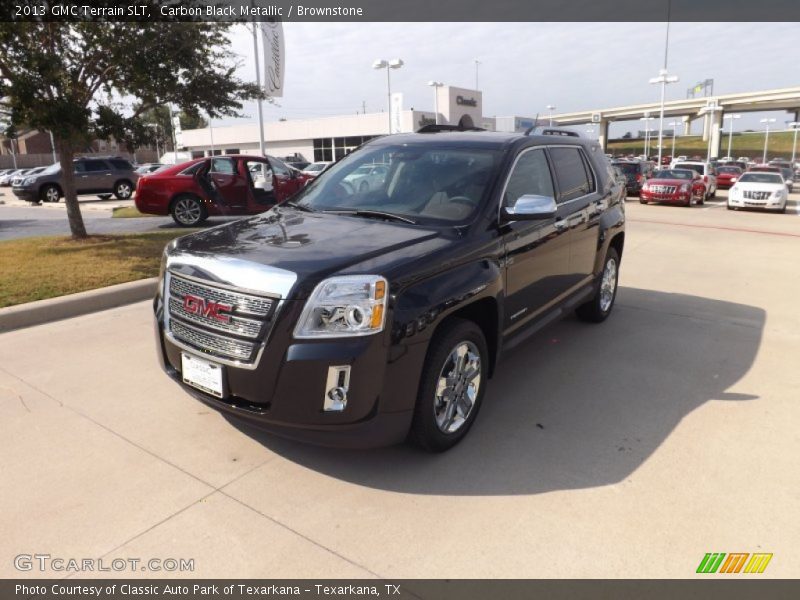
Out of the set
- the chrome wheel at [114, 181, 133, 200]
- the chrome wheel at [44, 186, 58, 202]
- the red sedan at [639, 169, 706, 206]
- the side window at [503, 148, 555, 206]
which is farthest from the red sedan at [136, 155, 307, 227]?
the red sedan at [639, 169, 706, 206]

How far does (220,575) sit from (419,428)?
123cm

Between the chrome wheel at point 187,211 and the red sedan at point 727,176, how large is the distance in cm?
2795

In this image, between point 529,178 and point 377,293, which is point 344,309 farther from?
point 529,178

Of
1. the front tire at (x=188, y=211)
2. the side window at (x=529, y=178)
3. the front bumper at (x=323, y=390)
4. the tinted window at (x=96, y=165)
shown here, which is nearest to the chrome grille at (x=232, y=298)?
the front bumper at (x=323, y=390)

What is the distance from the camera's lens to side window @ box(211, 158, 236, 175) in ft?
42.2

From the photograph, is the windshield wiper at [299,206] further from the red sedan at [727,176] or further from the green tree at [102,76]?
the red sedan at [727,176]

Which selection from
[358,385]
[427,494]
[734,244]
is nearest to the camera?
[358,385]

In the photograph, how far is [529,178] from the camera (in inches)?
175

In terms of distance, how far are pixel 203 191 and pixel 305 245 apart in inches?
404

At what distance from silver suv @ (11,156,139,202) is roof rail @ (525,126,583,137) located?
71.5 ft

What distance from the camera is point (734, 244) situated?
11.9 m

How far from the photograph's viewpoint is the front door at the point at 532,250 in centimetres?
404
